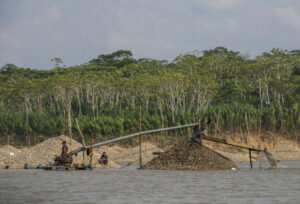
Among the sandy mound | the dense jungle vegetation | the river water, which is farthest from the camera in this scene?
the dense jungle vegetation

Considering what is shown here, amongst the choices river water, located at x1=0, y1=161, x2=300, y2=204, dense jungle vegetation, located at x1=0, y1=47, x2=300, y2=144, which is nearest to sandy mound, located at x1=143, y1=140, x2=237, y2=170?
river water, located at x1=0, y1=161, x2=300, y2=204

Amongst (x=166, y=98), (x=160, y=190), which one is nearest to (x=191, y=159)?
(x=160, y=190)

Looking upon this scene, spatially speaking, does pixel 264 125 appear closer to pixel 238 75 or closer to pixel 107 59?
pixel 238 75

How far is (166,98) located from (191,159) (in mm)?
38969

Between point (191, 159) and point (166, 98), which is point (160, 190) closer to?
point (191, 159)

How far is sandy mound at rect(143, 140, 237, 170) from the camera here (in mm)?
27531

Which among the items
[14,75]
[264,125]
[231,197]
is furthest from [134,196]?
[14,75]

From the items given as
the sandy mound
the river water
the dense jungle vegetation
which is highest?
the dense jungle vegetation

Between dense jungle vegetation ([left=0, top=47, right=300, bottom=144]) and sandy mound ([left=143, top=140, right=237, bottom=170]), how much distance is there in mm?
27246

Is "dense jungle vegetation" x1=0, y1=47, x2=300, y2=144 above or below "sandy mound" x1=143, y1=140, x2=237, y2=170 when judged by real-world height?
above

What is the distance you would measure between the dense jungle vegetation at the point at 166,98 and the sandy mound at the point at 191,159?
2725cm

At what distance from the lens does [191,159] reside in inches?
1088

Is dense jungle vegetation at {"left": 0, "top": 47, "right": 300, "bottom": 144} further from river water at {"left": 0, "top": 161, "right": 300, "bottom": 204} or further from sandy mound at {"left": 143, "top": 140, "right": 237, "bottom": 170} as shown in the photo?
river water at {"left": 0, "top": 161, "right": 300, "bottom": 204}

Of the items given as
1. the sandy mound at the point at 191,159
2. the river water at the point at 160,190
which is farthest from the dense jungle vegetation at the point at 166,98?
the river water at the point at 160,190
